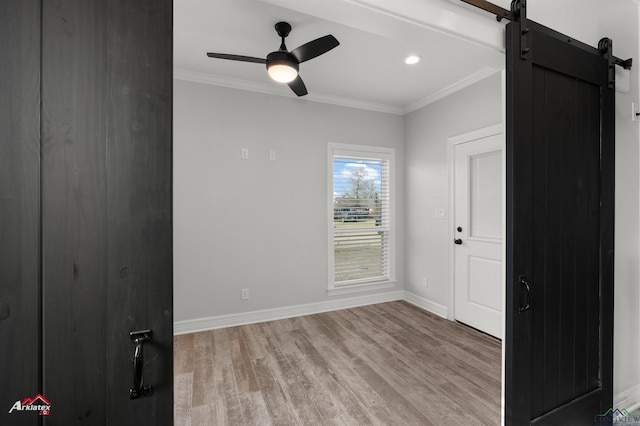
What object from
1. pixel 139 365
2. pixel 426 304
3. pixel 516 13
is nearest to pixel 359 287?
pixel 426 304

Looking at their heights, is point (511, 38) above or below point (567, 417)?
above

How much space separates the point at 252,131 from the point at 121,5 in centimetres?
260

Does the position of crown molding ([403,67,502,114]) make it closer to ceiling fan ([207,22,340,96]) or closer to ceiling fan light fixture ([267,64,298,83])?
ceiling fan ([207,22,340,96])

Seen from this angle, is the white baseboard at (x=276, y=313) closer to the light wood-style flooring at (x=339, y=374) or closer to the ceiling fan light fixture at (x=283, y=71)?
the light wood-style flooring at (x=339, y=374)

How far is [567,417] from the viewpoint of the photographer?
1.54 m

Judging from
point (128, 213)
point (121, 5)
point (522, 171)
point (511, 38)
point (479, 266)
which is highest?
point (511, 38)

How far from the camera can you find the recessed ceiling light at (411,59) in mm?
2732

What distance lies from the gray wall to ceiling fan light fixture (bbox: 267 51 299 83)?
1.23 m

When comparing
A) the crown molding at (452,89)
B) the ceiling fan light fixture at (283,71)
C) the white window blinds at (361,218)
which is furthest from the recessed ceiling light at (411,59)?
the white window blinds at (361,218)

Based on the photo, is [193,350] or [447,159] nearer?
[193,350]

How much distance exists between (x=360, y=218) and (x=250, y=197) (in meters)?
1.54

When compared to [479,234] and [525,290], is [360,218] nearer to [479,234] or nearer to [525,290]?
[479,234]

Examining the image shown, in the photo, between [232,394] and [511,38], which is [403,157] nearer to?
[511,38]

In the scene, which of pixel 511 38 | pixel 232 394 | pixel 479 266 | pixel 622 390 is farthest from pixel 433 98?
pixel 232 394
